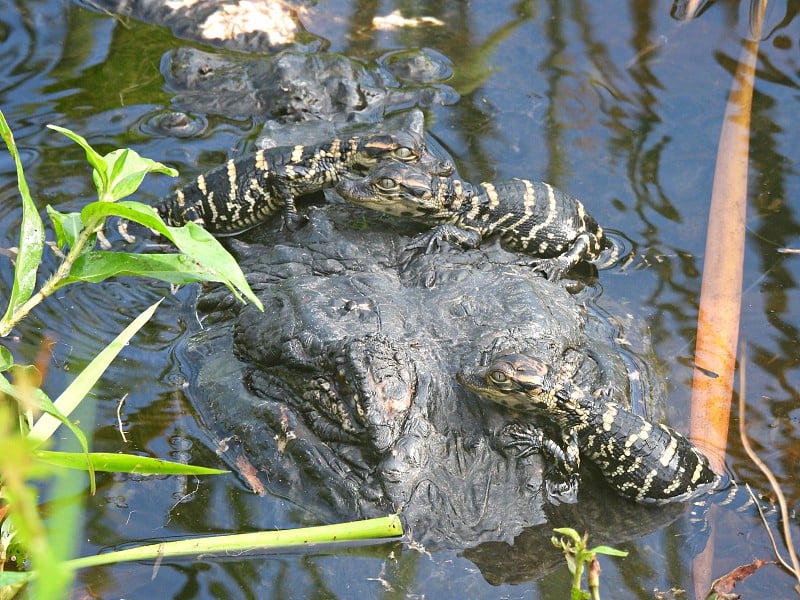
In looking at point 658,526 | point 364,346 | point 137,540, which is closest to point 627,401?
point 658,526

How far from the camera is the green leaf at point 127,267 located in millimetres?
3352

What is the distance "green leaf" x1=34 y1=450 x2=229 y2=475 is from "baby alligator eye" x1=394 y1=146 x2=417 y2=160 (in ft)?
9.64

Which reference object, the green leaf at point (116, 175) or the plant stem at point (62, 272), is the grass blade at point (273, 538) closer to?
the plant stem at point (62, 272)

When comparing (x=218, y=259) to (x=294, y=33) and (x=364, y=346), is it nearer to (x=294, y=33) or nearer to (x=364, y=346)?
(x=364, y=346)

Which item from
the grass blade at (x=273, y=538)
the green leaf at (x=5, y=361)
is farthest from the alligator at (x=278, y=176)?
the grass blade at (x=273, y=538)

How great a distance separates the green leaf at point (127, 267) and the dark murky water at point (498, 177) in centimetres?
131

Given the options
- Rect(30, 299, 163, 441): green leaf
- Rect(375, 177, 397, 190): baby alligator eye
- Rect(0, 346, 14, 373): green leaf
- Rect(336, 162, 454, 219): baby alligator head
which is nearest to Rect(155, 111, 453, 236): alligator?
Rect(336, 162, 454, 219): baby alligator head

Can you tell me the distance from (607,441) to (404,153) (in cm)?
254

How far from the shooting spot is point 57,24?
7887mm

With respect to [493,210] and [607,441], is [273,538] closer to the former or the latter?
[607,441]

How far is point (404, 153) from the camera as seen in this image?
231 inches

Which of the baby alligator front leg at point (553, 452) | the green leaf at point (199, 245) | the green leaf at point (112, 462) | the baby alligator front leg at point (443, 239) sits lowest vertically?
the baby alligator front leg at point (553, 452)

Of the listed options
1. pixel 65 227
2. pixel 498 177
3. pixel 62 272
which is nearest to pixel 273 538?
pixel 62 272

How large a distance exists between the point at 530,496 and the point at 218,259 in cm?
191
